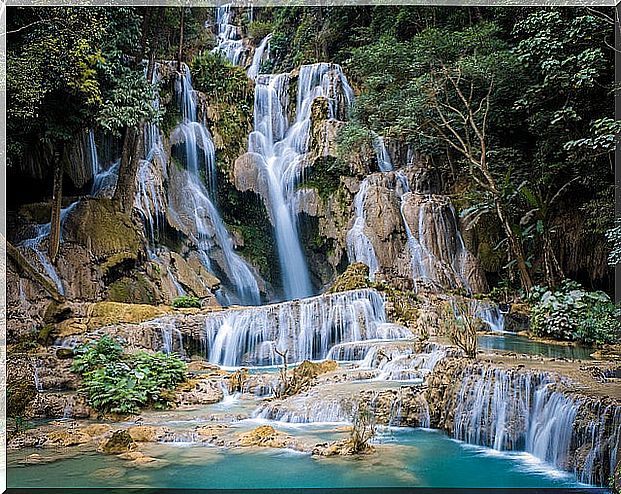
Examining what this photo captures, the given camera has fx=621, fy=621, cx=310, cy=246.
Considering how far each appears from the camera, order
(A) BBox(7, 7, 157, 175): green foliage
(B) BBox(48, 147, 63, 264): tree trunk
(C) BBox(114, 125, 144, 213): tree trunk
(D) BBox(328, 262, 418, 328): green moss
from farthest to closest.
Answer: (C) BBox(114, 125, 144, 213): tree trunk < (B) BBox(48, 147, 63, 264): tree trunk < (D) BBox(328, 262, 418, 328): green moss < (A) BBox(7, 7, 157, 175): green foliage

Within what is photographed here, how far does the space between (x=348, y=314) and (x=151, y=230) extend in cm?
407

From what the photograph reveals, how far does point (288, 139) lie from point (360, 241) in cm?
288

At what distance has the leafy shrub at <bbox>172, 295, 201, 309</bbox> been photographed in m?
9.09

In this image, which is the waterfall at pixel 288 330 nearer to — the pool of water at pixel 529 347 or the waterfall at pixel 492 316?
the pool of water at pixel 529 347

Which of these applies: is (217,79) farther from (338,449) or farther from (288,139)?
(338,449)

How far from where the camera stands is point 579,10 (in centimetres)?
720

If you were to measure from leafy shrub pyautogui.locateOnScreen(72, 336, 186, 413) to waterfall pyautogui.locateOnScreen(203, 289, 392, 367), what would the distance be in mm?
1095

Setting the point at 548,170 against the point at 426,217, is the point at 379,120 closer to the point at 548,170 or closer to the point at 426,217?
the point at 426,217

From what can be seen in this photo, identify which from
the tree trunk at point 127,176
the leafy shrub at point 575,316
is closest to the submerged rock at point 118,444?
the leafy shrub at point 575,316

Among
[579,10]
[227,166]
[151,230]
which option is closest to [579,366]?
[579,10]

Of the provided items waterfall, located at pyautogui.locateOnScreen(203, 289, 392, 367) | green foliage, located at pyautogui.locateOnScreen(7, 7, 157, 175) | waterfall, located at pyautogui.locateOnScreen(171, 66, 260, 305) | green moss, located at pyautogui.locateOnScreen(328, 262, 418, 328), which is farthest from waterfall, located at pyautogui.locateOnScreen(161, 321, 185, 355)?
waterfall, located at pyautogui.locateOnScreen(171, 66, 260, 305)

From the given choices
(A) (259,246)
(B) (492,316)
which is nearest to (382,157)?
(A) (259,246)

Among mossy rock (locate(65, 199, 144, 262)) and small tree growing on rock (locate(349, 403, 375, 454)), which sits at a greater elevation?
mossy rock (locate(65, 199, 144, 262))

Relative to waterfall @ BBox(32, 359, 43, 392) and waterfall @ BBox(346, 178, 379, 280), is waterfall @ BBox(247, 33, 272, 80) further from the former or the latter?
waterfall @ BBox(32, 359, 43, 392)
